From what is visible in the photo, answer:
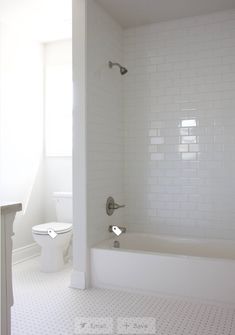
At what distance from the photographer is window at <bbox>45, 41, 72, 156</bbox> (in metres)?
3.97

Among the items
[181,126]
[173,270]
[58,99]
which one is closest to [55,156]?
[58,99]

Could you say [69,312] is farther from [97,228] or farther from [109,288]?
[97,228]

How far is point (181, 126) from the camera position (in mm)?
3342

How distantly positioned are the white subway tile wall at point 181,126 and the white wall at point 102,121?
0.53 ft

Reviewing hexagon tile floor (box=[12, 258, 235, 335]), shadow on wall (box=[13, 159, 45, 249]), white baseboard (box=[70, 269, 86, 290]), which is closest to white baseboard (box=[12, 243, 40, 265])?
shadow on wall (box=[13, 159, 45, 249])

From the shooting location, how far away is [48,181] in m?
4.08

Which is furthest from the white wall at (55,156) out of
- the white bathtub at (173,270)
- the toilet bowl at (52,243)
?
the white bathtub at (173,270)

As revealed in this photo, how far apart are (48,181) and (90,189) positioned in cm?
132

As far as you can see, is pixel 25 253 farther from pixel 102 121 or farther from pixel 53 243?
pixel 102 121

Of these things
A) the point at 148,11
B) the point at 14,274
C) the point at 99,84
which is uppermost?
the point at 148,11

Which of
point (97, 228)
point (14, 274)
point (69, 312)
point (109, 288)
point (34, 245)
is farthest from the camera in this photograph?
point (34, 245)

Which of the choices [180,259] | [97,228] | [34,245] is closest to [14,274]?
[34,245]

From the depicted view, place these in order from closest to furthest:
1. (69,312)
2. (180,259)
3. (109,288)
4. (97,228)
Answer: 1. (69,312)
2. (180,259)
3. (109,288)
4. (97,228)

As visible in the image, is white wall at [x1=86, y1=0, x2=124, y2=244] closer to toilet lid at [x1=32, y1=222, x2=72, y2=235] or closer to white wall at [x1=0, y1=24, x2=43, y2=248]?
toilet lid at [x1=32, y1=222, x2=72, y2=235]
